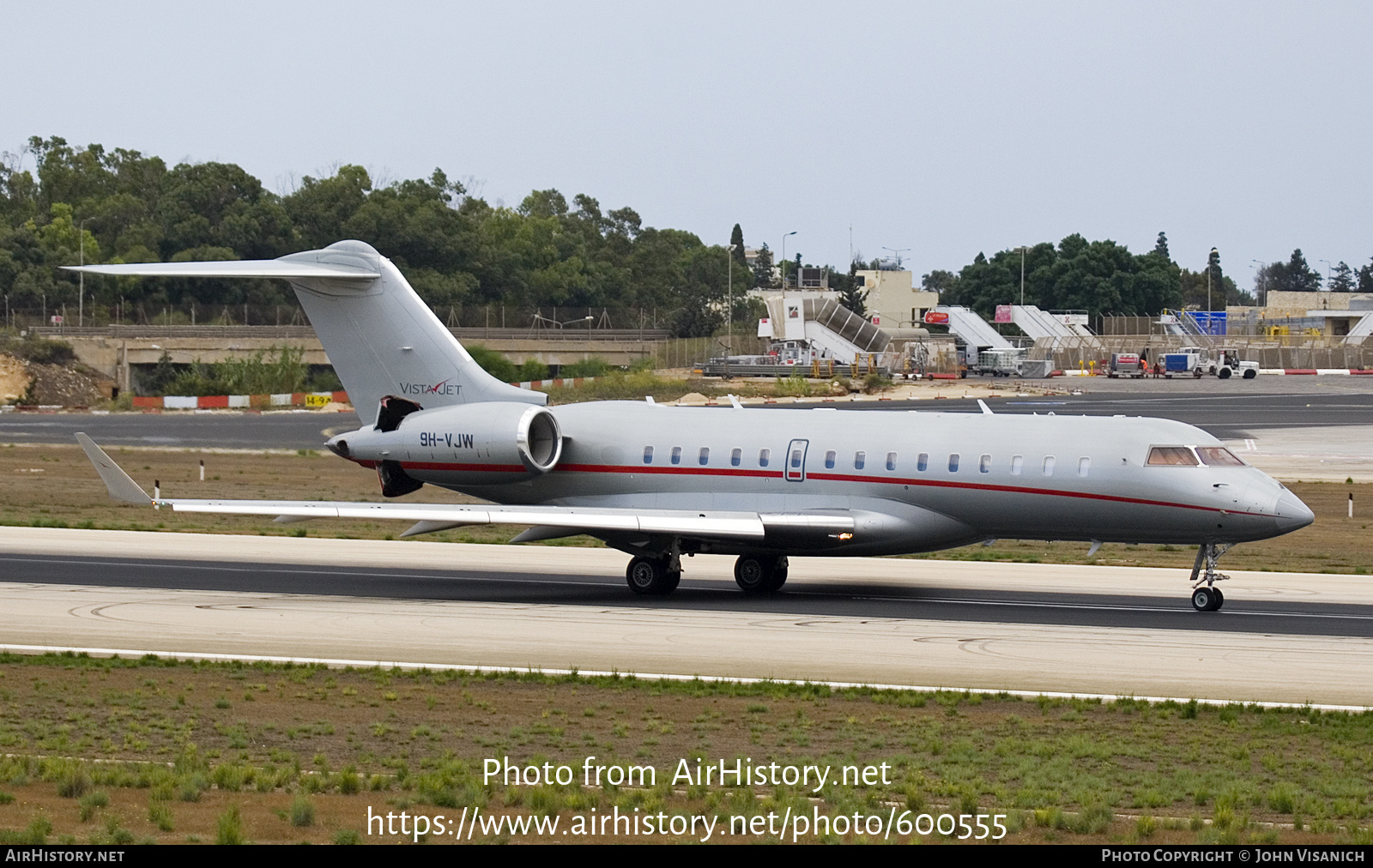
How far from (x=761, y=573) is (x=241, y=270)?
10.2 m

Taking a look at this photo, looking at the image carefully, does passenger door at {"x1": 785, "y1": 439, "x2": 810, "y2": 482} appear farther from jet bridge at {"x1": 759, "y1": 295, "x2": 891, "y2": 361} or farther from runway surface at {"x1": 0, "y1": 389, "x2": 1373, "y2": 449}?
jet bridge at {"x1": 759, "y1": 295, "x2": 891, "y2": 361}

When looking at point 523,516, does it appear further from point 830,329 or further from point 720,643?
point 830,329

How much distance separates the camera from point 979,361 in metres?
113

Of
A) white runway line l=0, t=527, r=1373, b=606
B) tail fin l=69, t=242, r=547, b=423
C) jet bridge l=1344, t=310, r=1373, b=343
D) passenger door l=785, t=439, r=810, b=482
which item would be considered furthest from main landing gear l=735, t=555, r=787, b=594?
jet bridge l=1344, t=310, r=1373, b=343

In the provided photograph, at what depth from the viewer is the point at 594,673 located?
18469 millimetres

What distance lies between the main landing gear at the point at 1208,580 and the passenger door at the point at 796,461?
638 cm

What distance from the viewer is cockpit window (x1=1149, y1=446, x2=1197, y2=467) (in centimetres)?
2384

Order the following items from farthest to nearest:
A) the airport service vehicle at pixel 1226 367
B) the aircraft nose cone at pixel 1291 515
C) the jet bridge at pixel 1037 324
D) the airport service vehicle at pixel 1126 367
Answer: the jet bridge at pixel 1037 324, the airport service vehicle at pixel 1126 367, the airport service vehicle at pixel 1226 367, the aircraft nose cone at pixel 1291 515

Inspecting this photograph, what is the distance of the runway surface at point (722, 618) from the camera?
62.2 feet

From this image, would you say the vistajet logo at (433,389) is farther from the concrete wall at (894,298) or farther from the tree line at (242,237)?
the concrete wall at (894,298)

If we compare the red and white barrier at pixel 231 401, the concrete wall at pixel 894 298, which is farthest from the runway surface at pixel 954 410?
the concrete wall at pixel 894 298

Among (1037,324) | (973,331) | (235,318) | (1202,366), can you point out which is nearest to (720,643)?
(235,318)

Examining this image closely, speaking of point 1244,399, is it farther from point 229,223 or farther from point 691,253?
point 691,253
